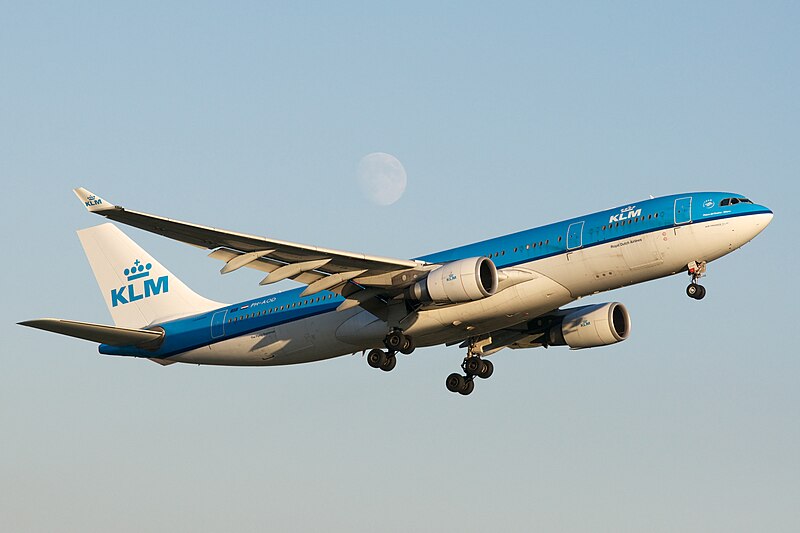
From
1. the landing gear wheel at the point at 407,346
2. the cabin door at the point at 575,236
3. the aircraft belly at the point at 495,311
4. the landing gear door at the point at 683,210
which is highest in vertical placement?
the landing gear door at the point at 683,210

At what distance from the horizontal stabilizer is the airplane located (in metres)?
0.08

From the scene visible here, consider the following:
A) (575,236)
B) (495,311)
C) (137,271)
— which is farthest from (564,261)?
(137,271)

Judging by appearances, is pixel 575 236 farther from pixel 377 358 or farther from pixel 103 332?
pixel 103 332

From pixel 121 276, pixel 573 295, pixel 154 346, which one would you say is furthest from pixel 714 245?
pixel 121 276

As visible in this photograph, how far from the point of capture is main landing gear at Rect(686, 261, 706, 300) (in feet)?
133

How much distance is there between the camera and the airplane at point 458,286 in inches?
1583

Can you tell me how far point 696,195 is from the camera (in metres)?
40.9

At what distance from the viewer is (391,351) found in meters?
43.8

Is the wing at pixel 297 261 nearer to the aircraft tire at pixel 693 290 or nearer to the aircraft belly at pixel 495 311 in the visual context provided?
the aircraft belly at pixel 495 311

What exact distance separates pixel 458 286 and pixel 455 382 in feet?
30.9

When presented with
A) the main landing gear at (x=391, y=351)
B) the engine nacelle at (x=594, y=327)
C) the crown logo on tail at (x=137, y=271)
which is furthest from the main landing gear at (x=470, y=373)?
the crown logo on tail at (x=137, y=271)

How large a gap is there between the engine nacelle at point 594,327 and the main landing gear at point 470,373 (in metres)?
3.05

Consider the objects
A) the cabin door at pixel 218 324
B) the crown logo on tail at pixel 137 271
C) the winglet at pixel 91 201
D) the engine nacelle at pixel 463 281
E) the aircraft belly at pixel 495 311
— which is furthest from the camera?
the crown logo on tail at pixel 137 271

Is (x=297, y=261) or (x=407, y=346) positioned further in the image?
(x=407, y=346)
